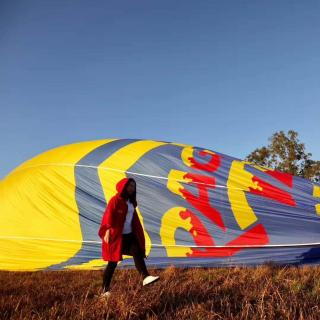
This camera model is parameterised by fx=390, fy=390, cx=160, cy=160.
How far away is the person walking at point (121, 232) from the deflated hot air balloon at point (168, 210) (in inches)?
71.5

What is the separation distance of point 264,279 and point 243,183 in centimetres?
260

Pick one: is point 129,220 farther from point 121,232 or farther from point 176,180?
point 176,180

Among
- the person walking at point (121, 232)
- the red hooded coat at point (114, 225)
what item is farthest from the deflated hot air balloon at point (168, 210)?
the red hooded coat at point (114, 225)

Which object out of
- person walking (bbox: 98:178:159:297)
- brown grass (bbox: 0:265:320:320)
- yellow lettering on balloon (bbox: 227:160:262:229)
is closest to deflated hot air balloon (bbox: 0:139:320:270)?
yellow lettering on balloon (bbox: 227:160:262:229)

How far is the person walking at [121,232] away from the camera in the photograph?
4.18m

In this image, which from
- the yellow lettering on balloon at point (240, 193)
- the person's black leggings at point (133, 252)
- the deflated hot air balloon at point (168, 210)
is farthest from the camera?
the yellow lettering on balloon at point (240, 193)

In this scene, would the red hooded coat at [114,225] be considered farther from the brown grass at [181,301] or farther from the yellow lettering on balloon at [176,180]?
the yellow lettering on balloon at [176,180]

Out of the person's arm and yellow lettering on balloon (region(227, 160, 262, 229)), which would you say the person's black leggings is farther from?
yellow lettering on balloon (region(227, 160, 262, 229))

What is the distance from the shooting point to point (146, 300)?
9.53 ft

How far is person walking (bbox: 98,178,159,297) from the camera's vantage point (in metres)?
4.18

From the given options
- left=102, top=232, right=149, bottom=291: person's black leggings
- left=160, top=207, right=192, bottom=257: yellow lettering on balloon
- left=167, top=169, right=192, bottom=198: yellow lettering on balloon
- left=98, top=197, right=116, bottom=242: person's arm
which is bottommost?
left=160, top=207, right=192, bottom=257: yellow lettering on balloon

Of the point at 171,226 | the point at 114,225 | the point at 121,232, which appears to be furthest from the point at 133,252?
the point at 171,226

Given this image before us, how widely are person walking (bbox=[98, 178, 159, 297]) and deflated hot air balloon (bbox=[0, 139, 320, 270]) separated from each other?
1.82 m

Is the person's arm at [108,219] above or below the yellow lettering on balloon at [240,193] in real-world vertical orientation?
above
